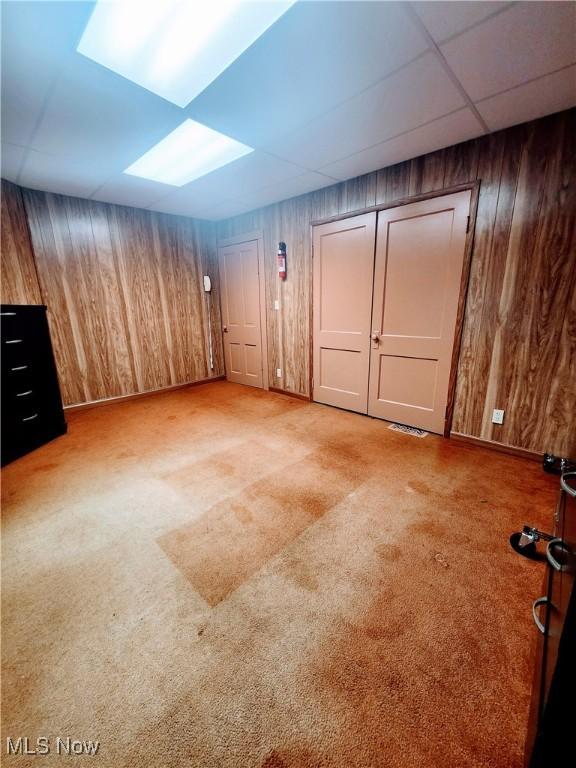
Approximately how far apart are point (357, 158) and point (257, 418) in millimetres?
2832

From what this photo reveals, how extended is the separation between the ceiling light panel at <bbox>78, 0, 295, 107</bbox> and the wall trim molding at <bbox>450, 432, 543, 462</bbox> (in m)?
3.17

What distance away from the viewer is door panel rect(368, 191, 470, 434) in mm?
2715

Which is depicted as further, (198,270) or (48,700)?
(198,270)

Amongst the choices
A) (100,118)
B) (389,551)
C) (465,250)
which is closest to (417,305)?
(465,250)

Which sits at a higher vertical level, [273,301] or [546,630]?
[273,301]

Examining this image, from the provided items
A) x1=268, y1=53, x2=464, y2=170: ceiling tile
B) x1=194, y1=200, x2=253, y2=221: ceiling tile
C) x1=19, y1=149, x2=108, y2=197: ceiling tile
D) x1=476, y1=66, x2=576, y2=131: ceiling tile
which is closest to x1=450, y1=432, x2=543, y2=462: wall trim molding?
x1=476, y1=66, x2=576, y2=131: ceiling tile

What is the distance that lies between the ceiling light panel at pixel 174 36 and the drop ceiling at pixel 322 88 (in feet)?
0.18

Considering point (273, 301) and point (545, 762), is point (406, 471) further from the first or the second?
point (273, 301)

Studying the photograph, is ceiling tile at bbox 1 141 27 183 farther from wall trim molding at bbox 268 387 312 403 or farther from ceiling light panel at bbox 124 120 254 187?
wall trim molding at bbox 268 387 312 403

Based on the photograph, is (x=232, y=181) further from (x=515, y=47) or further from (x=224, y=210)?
(x=515, y=47)

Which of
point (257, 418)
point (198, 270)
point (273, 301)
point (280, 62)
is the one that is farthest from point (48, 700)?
point (198, 270)

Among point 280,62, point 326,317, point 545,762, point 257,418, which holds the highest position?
point 280,62

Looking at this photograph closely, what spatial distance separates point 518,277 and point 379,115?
5.23 ft

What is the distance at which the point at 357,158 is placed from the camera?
2760 millimetres
